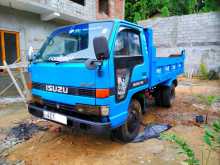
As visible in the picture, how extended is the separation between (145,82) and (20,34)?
550 centimetres

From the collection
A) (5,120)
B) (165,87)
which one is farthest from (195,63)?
(5,120)

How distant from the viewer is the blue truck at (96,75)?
123 inches

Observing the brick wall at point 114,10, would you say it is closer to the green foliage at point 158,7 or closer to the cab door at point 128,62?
the green foliage at point 158,7

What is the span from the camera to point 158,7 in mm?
21766

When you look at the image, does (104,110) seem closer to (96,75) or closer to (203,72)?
(96,75)

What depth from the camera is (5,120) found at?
511 cm

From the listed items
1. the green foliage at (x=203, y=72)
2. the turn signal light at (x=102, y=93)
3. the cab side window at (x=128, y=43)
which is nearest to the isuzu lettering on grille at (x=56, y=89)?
the turn signal light at (x=102, y=93)

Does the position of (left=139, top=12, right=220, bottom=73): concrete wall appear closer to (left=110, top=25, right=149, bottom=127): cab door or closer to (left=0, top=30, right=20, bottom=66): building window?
(left=0, top=30, right=20, bottom=66): building window

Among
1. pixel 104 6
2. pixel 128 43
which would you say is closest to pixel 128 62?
pixel 128 43

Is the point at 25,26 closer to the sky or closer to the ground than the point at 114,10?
closer to the ground

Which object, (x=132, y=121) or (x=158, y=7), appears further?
(x=158, y=7)

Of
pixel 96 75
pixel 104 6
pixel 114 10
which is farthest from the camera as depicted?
pixel 114 10

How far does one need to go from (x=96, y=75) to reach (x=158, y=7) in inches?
812

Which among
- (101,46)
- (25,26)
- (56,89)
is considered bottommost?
(56,89)
